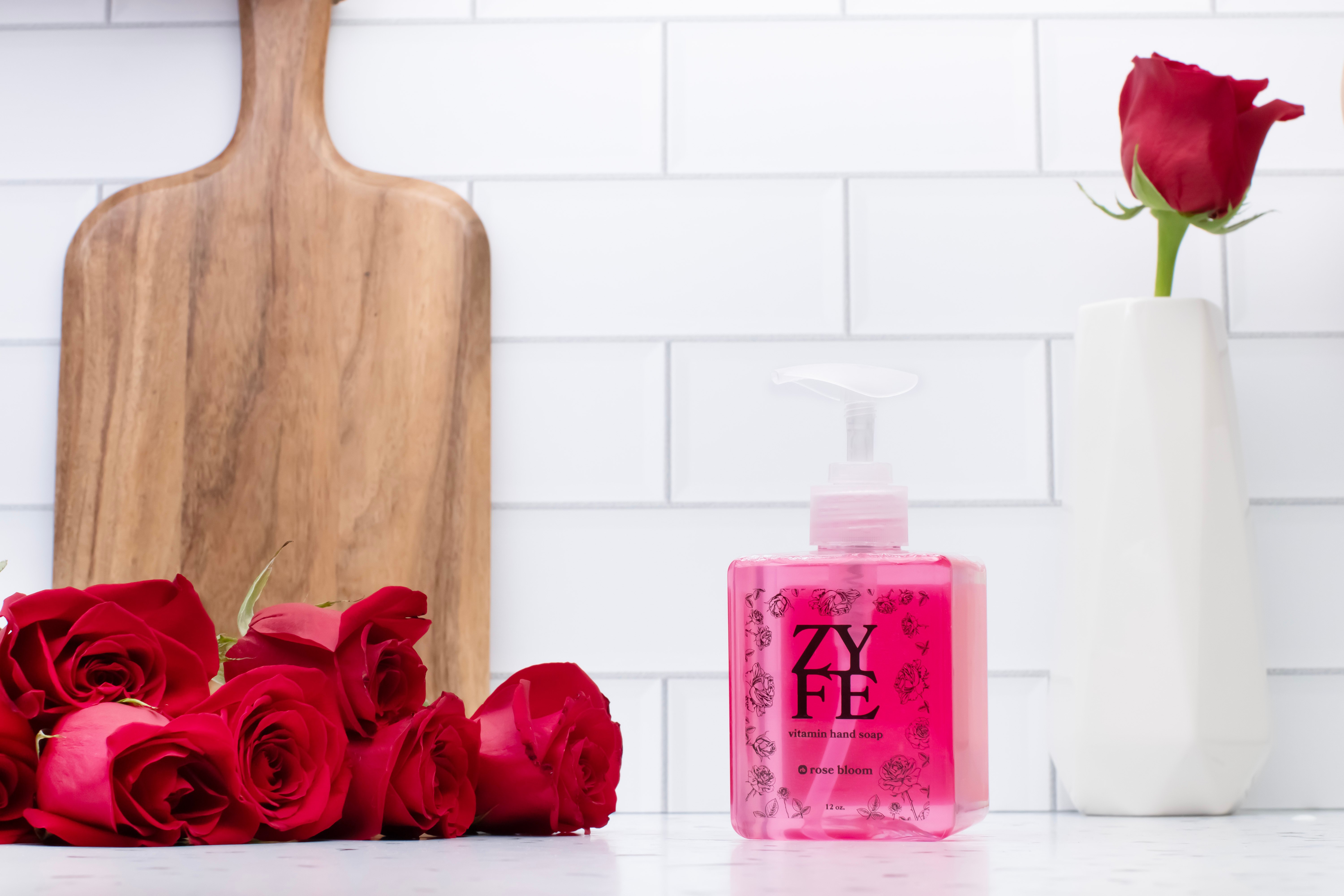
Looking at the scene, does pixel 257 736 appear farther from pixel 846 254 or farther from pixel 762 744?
pixel 846 254

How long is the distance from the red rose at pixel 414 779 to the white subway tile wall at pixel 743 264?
0.85ft

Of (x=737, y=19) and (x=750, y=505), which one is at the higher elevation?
(x=737, y=19)

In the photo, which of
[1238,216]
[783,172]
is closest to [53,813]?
[783,172]

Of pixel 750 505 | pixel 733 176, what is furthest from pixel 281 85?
pixel 750 505

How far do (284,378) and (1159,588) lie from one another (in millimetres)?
522

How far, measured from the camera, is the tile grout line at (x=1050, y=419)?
69cm

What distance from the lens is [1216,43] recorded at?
2.35 feet

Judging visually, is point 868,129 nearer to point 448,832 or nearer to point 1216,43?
point 1216,43

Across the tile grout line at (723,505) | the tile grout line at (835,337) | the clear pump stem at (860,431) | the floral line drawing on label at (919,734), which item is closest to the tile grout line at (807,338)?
the tile grout line at (835,337)

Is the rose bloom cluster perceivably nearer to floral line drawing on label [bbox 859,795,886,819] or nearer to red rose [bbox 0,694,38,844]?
red rose [bbox 0,694,38,844]

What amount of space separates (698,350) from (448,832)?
37cm

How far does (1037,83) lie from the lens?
2.35 feet

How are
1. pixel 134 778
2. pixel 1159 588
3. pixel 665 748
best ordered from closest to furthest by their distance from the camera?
pixel 134 778, pixel 1159 588, pixel 665 748

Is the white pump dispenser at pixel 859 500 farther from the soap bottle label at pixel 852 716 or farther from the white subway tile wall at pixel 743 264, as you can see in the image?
the white subway tile wall at pixel 743 264
